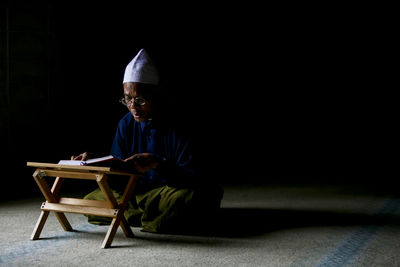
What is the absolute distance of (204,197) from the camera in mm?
3201

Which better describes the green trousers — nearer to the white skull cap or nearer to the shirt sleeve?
the shirt sleeve

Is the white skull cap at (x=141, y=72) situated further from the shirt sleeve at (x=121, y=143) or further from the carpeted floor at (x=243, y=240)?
the carpeted floor at (x=243, y=240)

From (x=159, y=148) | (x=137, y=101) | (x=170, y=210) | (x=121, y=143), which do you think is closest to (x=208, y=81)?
(x=121, y=143)

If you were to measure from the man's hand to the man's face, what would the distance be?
0.36m

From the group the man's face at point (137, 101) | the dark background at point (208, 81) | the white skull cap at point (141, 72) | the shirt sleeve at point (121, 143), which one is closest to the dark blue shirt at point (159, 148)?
the shirt sleeve at point (121, 143)

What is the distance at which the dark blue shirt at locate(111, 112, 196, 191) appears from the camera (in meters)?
3.08

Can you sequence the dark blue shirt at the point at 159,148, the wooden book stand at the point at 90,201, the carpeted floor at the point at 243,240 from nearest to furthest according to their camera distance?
the carpeted floor at the point at 243,240
the wooden book stand at the point at 90,201
the dark blue shirt at the point at 159,148

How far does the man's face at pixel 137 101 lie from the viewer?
313 centimetres

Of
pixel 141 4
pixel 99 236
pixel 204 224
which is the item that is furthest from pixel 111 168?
pixel 141 4

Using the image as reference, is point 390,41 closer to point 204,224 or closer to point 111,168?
point 204,224

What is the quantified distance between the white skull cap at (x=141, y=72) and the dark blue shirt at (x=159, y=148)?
248 mm

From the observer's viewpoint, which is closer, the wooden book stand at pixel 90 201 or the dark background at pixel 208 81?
the wooden book stand at pixel 90 201

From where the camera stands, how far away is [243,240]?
9.58 feet

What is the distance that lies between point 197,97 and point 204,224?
3649 mm
